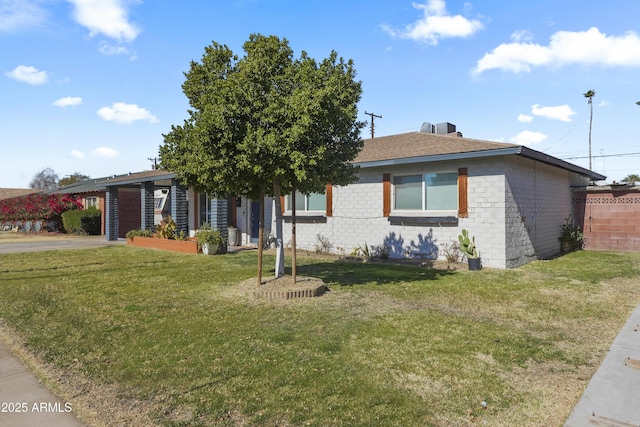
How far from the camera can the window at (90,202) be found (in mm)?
27556

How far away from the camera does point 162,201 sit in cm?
2020

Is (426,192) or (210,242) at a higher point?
(426,192)

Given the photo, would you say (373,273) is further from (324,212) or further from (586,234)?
(586,234)

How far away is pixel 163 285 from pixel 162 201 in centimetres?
1247

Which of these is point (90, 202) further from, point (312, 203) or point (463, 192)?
point (463, 192)

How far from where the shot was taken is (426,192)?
1224 centimetres

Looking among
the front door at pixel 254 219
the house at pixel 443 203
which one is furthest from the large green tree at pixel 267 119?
the front door at pixel 254 219

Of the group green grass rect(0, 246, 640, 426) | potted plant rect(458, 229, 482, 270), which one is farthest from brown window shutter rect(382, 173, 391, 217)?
green grass rect(0, 246, 640, 426)

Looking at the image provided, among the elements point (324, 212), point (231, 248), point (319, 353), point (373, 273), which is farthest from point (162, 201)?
point (319, 353)

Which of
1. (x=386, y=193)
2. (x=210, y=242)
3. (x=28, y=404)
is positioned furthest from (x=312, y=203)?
(x=28, y=404)

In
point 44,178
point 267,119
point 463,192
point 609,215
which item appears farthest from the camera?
point 44,178

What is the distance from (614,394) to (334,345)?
2744mm

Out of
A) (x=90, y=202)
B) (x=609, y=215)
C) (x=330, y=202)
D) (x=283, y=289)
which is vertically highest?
(x=90, y=202)

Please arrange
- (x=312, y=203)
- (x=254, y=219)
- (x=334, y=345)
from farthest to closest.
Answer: (x=254, y=219) → (x=312, y=203) → (x=334, y=345)
